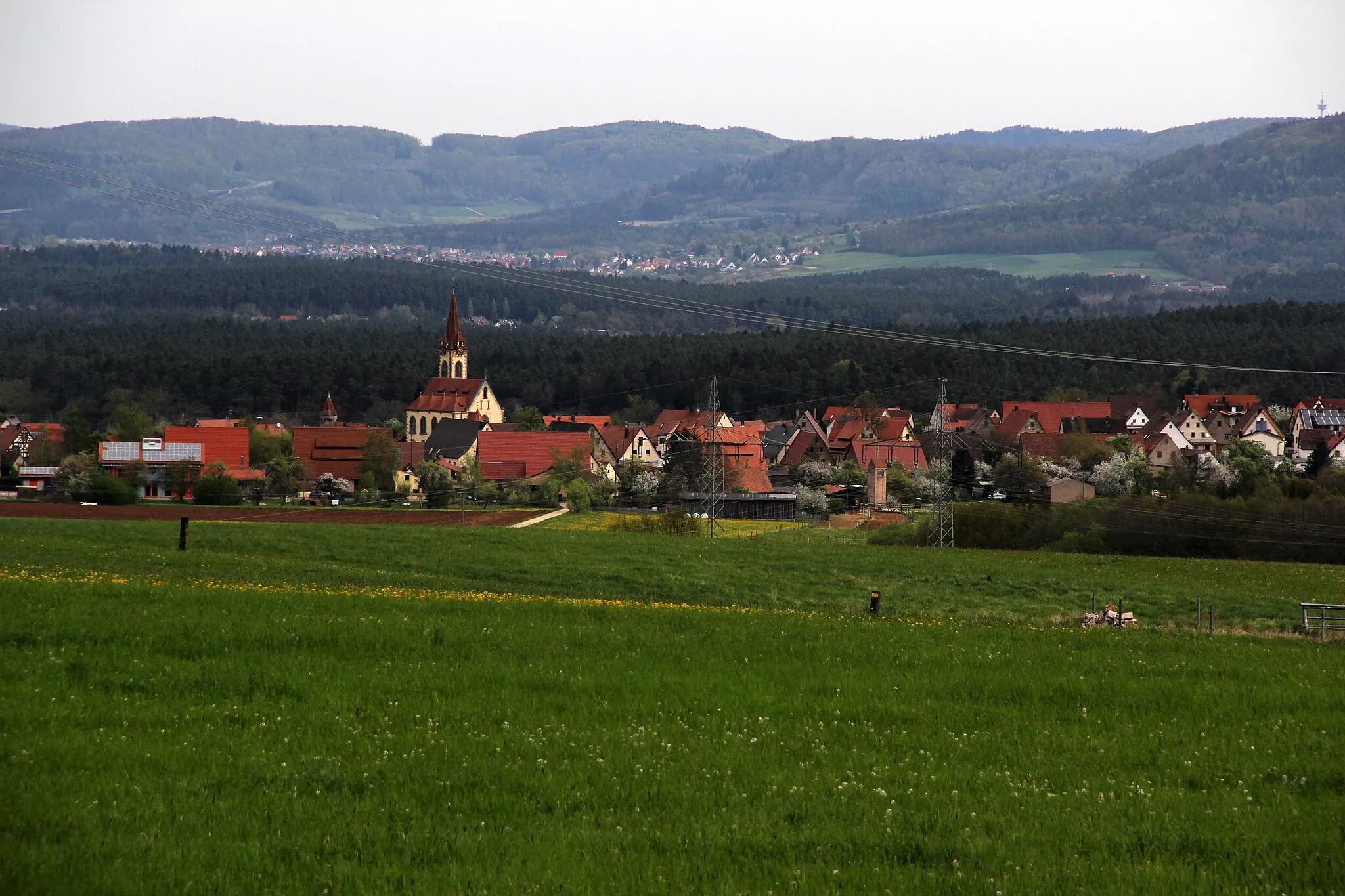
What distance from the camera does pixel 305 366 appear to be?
526 feet

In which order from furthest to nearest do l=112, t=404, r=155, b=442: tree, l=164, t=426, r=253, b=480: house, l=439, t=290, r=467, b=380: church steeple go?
l=439, t=290, r=467, b=380: church steeple < l=112, t=404, r=155, b=442: tree < l=164, t=426, r=253, b=480: house

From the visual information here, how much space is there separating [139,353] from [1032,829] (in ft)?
585

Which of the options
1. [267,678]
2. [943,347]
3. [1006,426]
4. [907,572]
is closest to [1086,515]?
[907,572]

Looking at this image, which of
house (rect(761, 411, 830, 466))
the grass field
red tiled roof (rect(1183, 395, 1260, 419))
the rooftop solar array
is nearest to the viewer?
the grass field

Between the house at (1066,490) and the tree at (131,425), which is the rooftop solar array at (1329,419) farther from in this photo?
→ the tree at (131,425)

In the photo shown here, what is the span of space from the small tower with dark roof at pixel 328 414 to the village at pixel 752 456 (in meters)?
12.4

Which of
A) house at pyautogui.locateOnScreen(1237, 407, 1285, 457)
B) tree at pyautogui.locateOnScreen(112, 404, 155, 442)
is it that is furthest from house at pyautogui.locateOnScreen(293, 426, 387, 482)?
house at pyautogui.locateOnScreen(1237, 407, 1285, 457)

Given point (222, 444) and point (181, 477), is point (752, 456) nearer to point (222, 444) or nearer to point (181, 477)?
point (222, 444)

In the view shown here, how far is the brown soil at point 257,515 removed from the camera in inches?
2248

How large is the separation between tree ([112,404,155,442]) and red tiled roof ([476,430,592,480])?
27.9m

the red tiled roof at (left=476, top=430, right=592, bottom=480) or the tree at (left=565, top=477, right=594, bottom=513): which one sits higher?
the red tiled roof at (left=476, top=430, right=592, bottom=480)

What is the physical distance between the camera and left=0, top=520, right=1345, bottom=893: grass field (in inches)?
427

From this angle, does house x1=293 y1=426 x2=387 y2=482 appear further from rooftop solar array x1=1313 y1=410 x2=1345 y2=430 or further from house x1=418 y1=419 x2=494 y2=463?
rooftop solar array x1=1313 y1=410 x2=1345 y2=430

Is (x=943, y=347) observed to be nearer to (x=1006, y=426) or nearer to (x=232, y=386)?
(x=1006, y=426)
